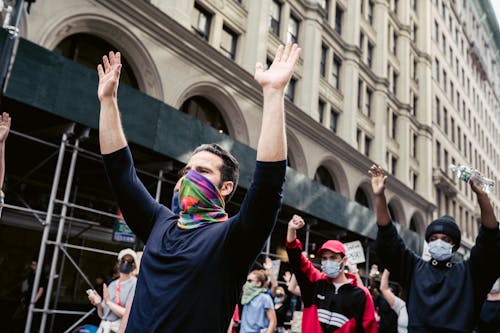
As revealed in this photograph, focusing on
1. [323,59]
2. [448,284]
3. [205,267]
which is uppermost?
[323,59]

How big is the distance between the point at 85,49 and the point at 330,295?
35.7 ft

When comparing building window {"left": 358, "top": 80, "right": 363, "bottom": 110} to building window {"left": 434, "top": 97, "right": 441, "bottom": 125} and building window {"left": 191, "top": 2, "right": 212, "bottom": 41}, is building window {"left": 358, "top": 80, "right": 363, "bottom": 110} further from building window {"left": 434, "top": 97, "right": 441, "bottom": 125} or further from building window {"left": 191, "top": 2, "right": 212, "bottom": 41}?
building window {"left": 434, "top": 97, "right": 441, "bottom": 125}

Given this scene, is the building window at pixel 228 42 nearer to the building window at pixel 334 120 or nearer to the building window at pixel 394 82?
the building window at pixel 334 120

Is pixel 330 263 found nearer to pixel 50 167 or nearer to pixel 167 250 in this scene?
pixel 167 250

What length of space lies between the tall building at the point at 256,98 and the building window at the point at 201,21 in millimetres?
49

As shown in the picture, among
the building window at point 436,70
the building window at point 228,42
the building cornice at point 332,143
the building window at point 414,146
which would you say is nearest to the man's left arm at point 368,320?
the building window at point 228,42

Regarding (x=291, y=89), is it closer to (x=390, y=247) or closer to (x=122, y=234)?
(x=122, y=234)

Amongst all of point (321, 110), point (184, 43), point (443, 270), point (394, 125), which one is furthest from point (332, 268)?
point (394, 125)

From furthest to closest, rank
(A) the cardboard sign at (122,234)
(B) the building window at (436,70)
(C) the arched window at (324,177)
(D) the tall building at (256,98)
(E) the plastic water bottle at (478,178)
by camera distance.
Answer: (B) the building window at (436,70)
(C) the arched window at (324,177)
(D) the tall building at (256,98)
(A) the cardboard sign at (122,234)
(E) the plastic water bottle at (478,178)

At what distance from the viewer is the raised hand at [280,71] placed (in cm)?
177

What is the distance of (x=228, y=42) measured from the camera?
17.2m

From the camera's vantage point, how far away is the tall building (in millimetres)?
10625

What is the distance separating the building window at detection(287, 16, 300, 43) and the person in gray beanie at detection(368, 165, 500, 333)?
1796cm

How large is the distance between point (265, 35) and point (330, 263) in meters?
14.6
